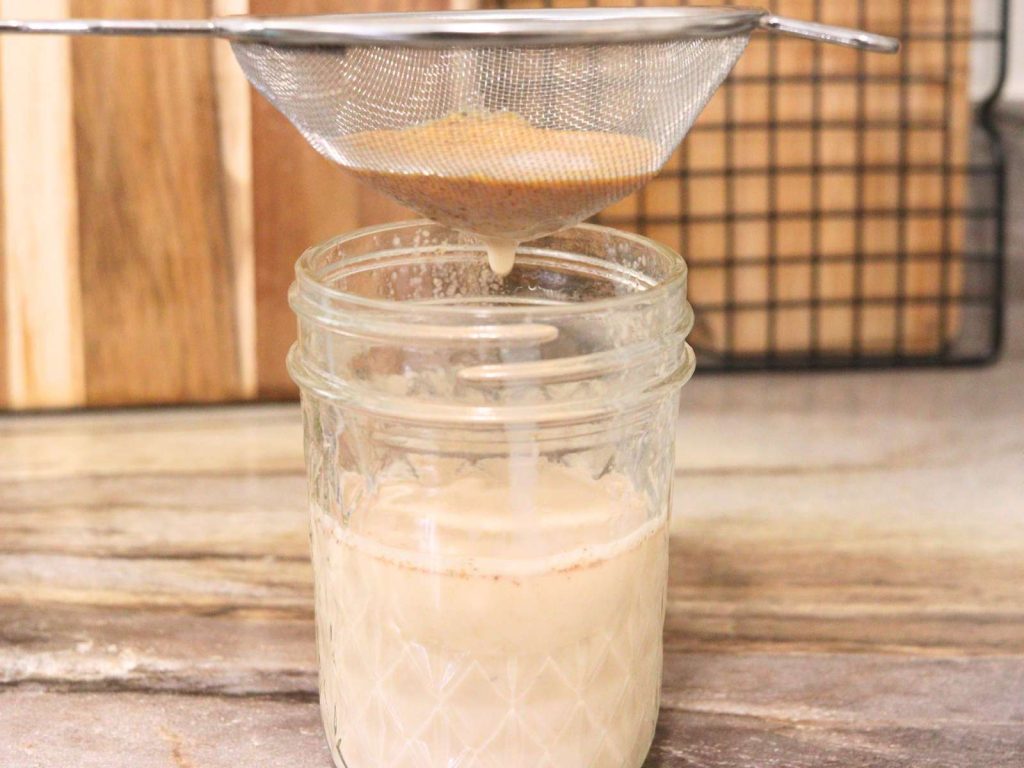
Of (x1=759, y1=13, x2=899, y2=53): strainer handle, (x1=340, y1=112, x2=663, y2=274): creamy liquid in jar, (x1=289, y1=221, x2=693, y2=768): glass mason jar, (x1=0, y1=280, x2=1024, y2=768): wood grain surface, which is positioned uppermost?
(x1=759, y1=13, x2=899, y2=53): strainer handle

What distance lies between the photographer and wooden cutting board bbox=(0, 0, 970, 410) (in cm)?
97

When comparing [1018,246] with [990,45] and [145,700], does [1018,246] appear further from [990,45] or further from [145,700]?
[145,700]

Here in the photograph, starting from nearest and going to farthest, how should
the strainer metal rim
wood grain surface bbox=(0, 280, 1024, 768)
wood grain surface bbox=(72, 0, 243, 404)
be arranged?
the strainer metal rim, wood grain surface bbox=(0, 280, 1024, 768), wood grain surface bbox=(72, 0, 243, 404)

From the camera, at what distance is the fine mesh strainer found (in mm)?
521

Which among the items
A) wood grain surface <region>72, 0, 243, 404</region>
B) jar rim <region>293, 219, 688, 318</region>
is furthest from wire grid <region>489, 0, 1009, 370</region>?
jar rim <region>293, 219, 688, 318</region>

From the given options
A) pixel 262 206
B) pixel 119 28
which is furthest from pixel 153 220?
pixel 119 28

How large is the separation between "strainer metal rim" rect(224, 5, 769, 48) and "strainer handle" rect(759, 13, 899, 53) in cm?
2

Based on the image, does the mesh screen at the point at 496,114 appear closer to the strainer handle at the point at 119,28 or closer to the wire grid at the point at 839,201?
the strainer handle at the point at 119,28

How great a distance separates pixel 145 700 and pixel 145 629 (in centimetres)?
7

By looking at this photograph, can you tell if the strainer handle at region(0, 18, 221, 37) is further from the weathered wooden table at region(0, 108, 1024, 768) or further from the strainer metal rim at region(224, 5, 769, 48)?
the weathered wooden table at region(0, 108, 1024, 768)

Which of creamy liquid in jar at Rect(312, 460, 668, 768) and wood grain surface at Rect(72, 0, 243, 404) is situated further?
wood grain surface at Rect(72, 0, 243, 404)

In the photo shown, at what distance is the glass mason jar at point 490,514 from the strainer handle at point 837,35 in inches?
4.2

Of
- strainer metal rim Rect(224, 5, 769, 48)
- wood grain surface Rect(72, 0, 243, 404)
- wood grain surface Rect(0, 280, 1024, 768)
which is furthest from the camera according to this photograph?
wood grain surface Rect(72, 0, 243, 404)

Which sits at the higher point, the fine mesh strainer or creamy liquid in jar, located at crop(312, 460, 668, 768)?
the fine mesh strainer
